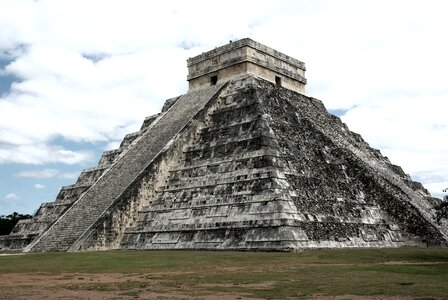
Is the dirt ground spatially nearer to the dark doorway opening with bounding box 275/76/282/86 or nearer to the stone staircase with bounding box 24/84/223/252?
the stone staircase with bounding box 24/84/223/252

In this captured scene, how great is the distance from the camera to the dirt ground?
7.95 meters

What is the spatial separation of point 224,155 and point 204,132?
2.92 m

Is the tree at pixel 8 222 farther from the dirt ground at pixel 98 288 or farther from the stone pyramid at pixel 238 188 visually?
the dirt ground at pixel 98 288

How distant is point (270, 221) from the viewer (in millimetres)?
16016

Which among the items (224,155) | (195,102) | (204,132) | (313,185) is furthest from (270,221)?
(195,102)

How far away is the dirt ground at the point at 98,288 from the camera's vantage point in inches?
313

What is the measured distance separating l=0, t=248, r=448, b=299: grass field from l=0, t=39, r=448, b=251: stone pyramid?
1733 mm

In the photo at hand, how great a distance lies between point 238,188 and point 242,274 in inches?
284

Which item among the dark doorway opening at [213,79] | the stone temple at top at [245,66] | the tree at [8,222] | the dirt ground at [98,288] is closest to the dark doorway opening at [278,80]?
the stone temple at top at [245,66]

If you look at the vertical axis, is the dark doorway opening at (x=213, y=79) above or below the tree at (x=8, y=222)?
above

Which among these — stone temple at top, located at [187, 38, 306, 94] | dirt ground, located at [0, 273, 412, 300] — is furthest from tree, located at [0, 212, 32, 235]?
dirt ground, located at [0, 273, 412, 300]

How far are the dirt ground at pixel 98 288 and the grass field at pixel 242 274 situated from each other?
0.02 meters

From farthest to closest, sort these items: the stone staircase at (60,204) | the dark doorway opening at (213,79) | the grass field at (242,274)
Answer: the dark doorway opening at (213,79), the stone staircase at (60,204), the grass field at (242,274)

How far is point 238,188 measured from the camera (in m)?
17.8
